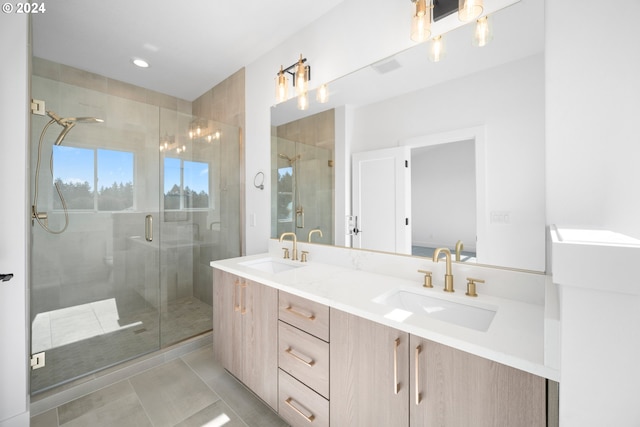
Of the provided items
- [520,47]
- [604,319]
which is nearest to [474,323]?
[604,319]

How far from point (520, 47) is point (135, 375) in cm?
305

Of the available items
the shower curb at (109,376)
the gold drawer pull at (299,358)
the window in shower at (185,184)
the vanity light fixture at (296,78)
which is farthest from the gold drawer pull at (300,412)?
the vanity light fixture at (296,78)

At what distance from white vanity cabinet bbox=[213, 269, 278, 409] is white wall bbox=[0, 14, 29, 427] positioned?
997 mm

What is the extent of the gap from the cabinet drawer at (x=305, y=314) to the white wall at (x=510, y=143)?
0.79 meters

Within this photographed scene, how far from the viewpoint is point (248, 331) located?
165 cm

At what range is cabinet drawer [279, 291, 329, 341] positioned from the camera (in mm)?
1211

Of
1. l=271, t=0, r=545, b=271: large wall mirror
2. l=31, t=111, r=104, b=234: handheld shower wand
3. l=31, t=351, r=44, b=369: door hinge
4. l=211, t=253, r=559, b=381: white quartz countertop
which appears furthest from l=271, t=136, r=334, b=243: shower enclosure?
l=31, t=351, r=44, b=369: door hinge

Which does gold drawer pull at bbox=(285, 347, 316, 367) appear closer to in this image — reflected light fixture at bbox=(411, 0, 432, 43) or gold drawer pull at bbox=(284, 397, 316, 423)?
gold drawer pull at bbox=(284, 397, 316, 423)

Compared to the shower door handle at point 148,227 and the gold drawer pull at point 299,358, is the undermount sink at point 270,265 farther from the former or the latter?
the shower door handle at point 148,227

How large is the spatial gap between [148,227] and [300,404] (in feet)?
6.11

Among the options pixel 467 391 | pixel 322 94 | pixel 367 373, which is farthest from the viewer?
pixel 322 94

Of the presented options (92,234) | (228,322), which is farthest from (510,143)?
(92,234)

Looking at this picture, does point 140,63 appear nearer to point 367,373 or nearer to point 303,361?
point 303,361

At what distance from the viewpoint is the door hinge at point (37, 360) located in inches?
65.5
